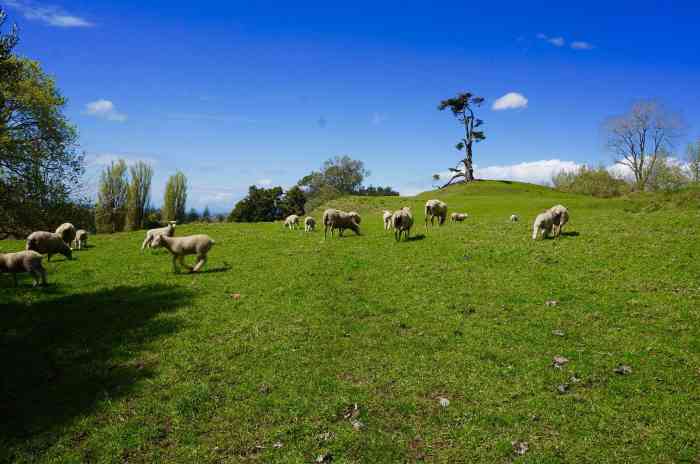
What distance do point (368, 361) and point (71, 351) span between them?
8631 millimetres

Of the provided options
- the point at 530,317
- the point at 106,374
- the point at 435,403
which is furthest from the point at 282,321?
the point at 530,317

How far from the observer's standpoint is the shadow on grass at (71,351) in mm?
9359

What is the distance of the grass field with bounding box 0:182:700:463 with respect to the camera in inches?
324

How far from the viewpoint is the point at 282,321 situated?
14086mm

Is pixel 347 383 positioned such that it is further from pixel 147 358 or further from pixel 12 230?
pixel 12 230

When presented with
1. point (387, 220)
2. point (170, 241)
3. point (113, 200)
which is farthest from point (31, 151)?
point (113, 200)

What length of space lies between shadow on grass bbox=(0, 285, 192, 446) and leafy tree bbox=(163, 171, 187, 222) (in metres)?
77.4

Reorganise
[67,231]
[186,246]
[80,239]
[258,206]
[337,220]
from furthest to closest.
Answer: [258,206] → [337,220] → [80,239] → [67,231] → [186,246]

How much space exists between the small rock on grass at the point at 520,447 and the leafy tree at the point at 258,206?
99.7 m

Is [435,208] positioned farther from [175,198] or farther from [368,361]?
[175,198]

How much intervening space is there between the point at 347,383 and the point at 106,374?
248 inches

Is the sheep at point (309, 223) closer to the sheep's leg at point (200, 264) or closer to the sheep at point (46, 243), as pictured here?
the sheep's leg at point (200, 264)

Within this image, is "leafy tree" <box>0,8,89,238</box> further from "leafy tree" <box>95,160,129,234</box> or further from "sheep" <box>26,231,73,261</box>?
"leafy tree" <box>95,160,129,234</box>

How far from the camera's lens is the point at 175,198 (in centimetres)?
9038
